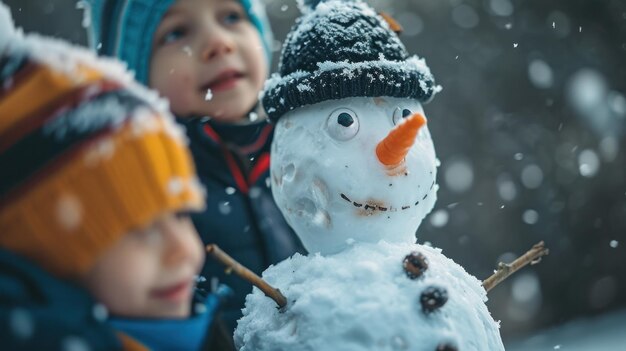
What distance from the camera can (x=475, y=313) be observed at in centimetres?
78

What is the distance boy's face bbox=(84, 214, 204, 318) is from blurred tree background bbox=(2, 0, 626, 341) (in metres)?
2.05

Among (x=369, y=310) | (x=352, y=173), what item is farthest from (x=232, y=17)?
(x=369, y=310)

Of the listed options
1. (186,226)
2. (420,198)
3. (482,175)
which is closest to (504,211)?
(482,175)

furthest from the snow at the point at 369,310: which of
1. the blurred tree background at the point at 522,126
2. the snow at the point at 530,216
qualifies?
the snow at the point at 530,216

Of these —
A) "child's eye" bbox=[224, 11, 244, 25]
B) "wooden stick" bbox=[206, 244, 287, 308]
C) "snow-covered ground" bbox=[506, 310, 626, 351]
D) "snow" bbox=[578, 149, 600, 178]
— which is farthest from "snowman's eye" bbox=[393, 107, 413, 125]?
"snow" bbox=[578, 149, 600, 178]

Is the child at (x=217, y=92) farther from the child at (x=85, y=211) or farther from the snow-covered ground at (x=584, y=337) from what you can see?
the snow-covered ground at (x=584, y=337)

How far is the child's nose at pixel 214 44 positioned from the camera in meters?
1.02

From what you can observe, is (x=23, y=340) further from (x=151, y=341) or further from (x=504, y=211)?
(x=504, y=211)

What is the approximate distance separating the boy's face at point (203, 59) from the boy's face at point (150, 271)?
1.54ft

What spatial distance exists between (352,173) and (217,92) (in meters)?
0.36

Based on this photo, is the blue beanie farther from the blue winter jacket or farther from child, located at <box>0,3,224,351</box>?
child, located at <box>0,3,224,351</box>

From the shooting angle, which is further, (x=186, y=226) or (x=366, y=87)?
(x=366, y=87)

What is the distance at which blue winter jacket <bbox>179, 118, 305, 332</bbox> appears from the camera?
3.34 feet

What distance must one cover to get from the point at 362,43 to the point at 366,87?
7 cm
